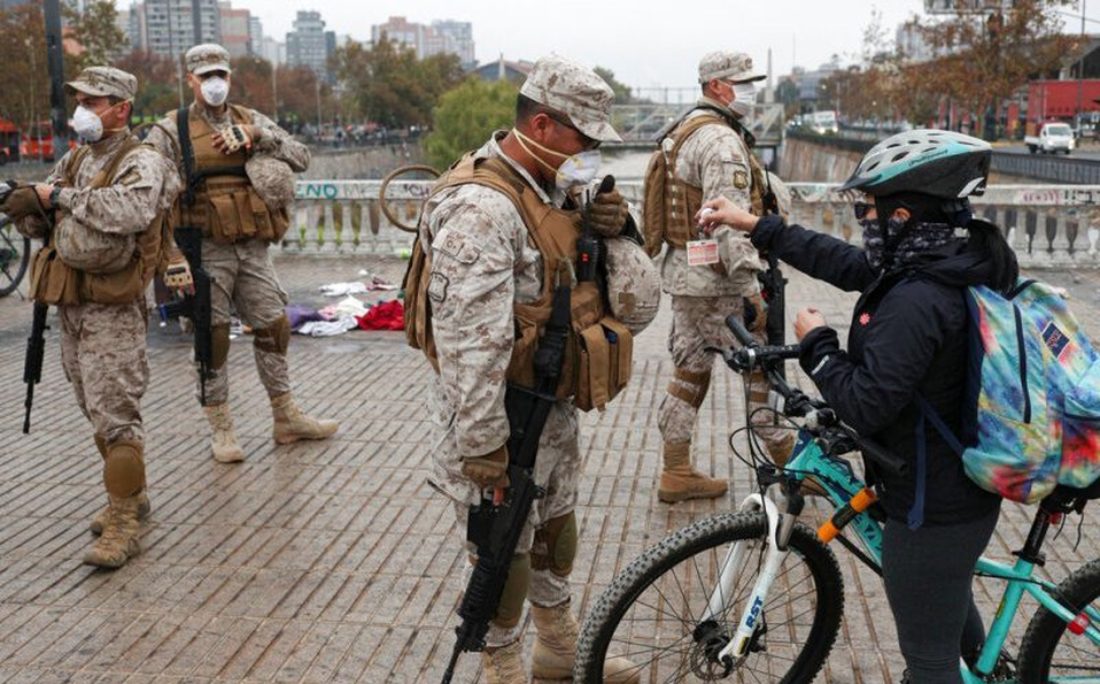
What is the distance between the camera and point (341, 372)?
8.75 meters

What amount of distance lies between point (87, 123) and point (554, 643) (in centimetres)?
300

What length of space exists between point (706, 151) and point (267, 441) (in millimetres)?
3190

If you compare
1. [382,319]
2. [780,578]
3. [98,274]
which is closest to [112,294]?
[98,274]

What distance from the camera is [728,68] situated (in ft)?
18.6

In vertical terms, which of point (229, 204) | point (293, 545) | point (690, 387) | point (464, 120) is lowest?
point (293, 545)

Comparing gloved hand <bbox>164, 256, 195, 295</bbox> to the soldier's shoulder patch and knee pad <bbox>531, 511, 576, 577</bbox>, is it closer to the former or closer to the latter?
the soldier's shoulder patch

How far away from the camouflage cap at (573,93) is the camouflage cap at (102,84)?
8.40 feet

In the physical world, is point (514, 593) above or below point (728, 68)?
below

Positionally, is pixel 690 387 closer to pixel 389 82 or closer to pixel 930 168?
pixel 930 168

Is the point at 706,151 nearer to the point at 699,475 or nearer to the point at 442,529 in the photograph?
the point at 699,475

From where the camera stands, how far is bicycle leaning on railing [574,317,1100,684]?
10.8ft

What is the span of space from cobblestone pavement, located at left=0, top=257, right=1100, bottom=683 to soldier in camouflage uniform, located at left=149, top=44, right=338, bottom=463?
56cm

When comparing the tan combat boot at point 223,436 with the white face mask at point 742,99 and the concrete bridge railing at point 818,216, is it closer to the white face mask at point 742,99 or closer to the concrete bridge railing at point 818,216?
the white face mask at point 742,99

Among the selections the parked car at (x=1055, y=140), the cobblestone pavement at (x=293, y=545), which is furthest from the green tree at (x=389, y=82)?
the cobblestone pavement at (x=293, y=545)
